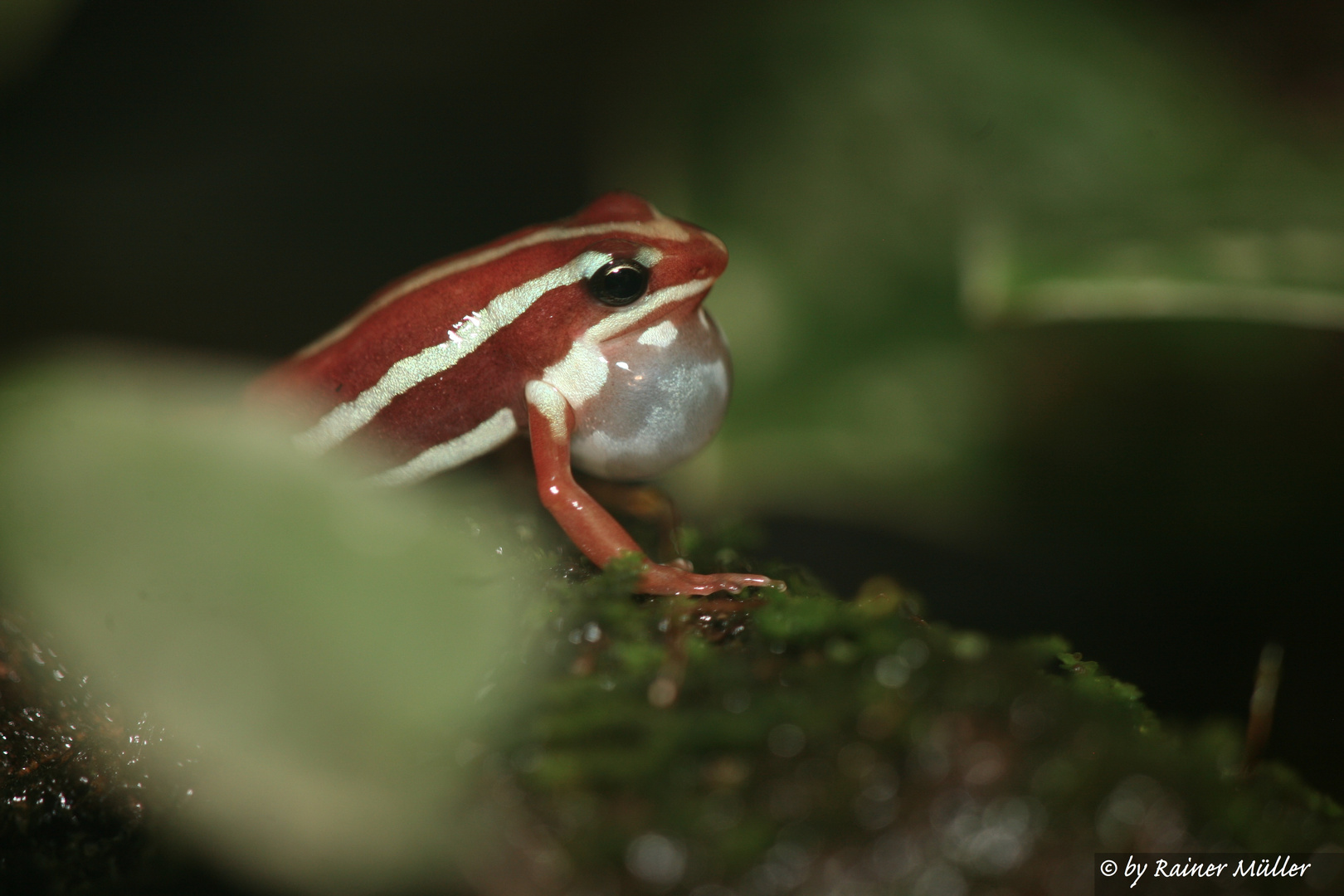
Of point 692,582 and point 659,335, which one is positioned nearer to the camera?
point 692,582

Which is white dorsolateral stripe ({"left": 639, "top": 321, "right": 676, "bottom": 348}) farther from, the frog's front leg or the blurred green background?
the blurred green background

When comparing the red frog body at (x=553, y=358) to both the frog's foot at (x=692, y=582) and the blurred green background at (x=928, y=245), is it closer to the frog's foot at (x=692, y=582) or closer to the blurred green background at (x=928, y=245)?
→ the frog's foot at (x=692, y=582)

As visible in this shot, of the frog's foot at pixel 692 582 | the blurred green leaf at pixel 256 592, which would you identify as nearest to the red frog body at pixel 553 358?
the frog's foot at pixel 692 582

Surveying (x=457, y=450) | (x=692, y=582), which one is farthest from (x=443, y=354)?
(x=692, y=582)

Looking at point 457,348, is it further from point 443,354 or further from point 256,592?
point 256,592

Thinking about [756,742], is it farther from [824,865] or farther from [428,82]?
[428,82]

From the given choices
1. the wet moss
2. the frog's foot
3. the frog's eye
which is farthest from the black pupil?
the wet moss

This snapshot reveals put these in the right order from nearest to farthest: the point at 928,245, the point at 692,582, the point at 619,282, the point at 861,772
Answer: the point at 861,772
the point at 692,582
the point at 619,282
the point at 928,245
